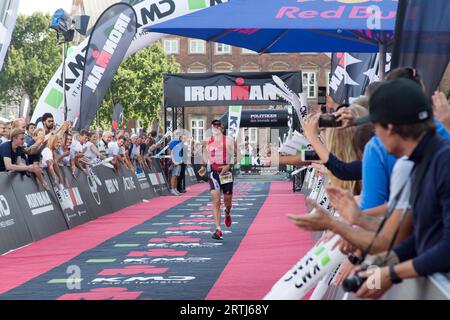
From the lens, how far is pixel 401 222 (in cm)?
397

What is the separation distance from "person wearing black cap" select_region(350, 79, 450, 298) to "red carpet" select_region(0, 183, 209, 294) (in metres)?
6.75

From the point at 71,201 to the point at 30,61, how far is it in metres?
68.3

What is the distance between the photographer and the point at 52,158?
17.2m

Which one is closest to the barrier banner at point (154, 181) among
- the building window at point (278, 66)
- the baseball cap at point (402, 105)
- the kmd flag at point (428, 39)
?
the kmd flag at point (428, 39)

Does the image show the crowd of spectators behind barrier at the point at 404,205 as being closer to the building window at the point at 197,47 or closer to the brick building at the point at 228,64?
the brick building at the point at 228,64

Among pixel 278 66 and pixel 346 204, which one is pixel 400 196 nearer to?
pixel 346 204

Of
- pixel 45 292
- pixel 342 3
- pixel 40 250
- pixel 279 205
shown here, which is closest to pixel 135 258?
pixel 40 250

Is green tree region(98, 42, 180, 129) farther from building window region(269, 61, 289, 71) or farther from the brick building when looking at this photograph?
building window region(269, 61, 289, 71)

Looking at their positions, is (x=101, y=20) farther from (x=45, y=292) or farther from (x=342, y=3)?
(x=45, y=292)

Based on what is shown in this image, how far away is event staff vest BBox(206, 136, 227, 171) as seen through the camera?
51.6 feet

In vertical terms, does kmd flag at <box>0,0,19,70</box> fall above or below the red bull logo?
below

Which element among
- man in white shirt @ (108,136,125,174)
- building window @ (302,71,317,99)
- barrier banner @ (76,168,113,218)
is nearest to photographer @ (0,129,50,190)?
barrier banner @ (76,168,113,218)

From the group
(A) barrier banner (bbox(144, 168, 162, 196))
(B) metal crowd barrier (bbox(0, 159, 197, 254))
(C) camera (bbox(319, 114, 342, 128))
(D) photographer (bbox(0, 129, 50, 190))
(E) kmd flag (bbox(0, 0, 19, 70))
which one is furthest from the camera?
(A) barrier banner (bbox(144, 168, 162, 196))

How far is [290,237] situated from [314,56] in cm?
7342
